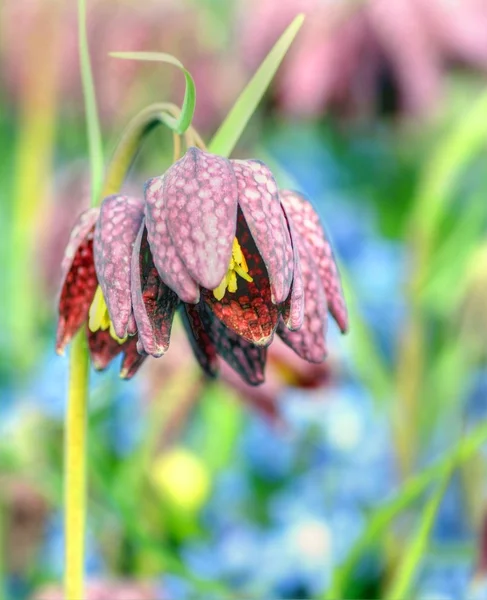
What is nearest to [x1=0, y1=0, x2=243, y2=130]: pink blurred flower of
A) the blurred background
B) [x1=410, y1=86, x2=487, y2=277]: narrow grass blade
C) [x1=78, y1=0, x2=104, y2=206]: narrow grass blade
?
the blurred background

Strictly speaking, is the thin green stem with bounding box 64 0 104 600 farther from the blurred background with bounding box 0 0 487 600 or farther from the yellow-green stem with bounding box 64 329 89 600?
the blurred background with bounding box 0 0 487 600

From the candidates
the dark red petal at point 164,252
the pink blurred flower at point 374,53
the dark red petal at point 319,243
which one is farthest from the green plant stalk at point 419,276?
the dark red petal at point 164,252

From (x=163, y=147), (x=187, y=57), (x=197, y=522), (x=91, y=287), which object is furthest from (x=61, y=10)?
(x=91, y=287)

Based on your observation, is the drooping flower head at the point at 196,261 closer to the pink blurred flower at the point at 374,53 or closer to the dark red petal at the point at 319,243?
the dark red petal at the point at 319,243

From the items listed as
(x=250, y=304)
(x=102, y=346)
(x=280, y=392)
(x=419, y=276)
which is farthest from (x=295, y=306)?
(x=419, y=276)

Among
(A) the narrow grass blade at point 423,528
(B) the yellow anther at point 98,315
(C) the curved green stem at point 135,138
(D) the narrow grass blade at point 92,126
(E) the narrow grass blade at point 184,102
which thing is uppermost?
A: (D) the narrow grass blade at point 92,126

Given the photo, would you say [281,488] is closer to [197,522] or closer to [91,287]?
[197,522]
